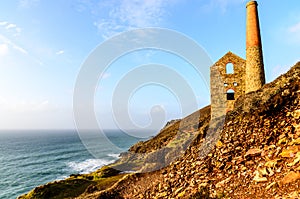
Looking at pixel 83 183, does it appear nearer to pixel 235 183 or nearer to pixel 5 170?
pixel 235 183

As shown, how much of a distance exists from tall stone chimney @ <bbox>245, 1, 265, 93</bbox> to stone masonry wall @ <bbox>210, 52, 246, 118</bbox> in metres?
0.80

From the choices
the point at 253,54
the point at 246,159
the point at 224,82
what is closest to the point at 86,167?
the point at 224,82

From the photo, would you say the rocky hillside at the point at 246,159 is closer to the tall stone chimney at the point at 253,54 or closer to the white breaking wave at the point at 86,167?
the tall stone chimney at the point at 253,54

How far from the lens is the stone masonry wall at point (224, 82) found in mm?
23859

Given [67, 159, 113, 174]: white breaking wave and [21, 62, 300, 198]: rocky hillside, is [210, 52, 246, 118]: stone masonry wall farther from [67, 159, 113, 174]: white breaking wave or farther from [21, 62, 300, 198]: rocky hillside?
[67, 159, 113, 174]: white breaking wave

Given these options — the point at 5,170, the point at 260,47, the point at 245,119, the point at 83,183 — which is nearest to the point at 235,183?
the point at 245,119

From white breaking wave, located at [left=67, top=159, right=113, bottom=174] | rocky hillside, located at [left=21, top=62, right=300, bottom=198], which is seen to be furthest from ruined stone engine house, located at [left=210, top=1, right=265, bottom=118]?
white breaking wave, located at [left=67, top=159, right=113, bottom=174]

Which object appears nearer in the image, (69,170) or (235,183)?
(235,183)

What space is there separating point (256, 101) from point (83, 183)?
25721 mm

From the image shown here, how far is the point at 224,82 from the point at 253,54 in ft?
14.4

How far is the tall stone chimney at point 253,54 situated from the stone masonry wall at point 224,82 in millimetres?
802

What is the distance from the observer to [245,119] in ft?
43.7

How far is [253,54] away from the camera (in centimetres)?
2347

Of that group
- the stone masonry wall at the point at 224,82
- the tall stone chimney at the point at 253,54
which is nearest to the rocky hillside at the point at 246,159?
the tall stone chimney at the point at 253,54
